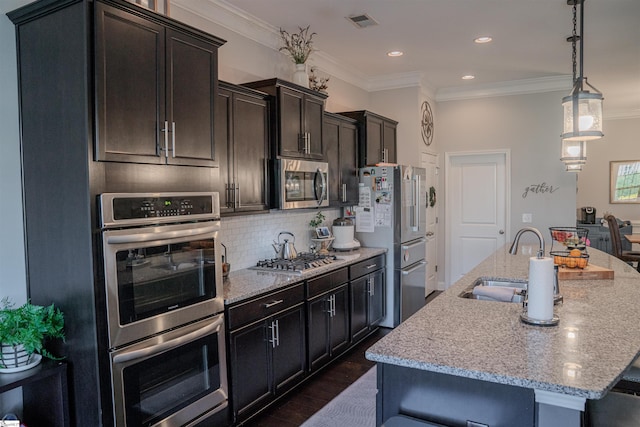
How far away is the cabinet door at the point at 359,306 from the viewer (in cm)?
422

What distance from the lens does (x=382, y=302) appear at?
488 centimetres

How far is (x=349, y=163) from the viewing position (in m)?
4.85

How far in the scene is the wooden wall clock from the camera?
6.05 metres

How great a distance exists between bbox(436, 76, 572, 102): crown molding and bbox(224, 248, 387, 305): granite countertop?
3576 millimetres

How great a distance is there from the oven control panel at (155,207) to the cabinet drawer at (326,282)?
1220mm

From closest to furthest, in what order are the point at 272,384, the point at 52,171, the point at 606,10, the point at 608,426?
the point at 608,426, the point at 52,171, the point at 272,384, the point at 606,10

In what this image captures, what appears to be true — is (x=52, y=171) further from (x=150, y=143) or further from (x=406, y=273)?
(x=406, y=273)

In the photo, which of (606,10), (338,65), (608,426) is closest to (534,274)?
(608,426)

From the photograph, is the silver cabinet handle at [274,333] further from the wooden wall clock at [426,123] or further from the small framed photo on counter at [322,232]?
the wooden wall clock at [426,123]

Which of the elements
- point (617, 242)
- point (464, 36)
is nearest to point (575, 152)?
point (464, 36)

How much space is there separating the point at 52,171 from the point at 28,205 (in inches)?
11.1

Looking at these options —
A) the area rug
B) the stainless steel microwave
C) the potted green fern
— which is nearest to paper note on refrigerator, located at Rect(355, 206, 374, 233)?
the stainless steel microwave

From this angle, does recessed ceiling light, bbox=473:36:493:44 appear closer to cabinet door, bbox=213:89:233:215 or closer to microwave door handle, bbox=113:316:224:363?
cabinet door, bbox=213:89:233:215

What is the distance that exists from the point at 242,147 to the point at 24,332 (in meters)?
1.80
